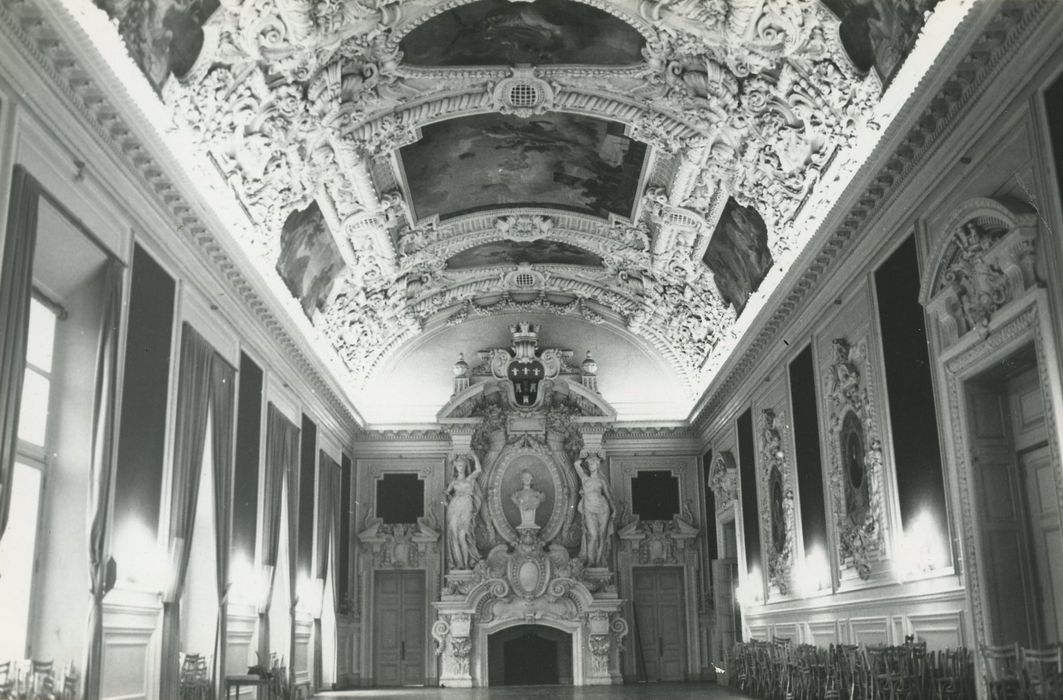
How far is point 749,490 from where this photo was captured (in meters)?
19.7

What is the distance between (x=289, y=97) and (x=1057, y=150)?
29.2 ft

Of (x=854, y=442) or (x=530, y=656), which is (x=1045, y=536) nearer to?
(x=854, y=442)

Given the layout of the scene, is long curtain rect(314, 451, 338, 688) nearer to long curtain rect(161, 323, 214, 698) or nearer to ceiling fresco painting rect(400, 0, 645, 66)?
long curtain rect(161, 323, 214, 698)

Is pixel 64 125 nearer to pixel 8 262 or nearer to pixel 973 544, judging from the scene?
pixel 8 262

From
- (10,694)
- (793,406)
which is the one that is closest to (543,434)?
(793,406)

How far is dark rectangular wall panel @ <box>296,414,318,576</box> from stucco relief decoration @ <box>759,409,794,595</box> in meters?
7.99

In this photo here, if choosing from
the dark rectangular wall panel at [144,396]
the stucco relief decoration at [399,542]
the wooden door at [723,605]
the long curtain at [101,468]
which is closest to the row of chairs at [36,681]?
the long curtain at [101,468]

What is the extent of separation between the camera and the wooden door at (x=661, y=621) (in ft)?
77.5

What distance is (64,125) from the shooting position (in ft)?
30.2

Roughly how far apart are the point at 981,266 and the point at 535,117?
27.4 feet

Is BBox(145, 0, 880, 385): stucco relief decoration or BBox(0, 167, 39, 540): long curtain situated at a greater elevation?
BBox(145, 0, 880, 385): stucco relief decoration

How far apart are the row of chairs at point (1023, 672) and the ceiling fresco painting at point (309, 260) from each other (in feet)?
36.2

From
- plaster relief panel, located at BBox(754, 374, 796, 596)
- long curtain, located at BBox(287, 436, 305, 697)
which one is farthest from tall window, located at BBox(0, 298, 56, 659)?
plaster relief panel, located at BBox(754, 374, 796, 596)

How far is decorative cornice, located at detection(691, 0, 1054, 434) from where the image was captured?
8555 mm
